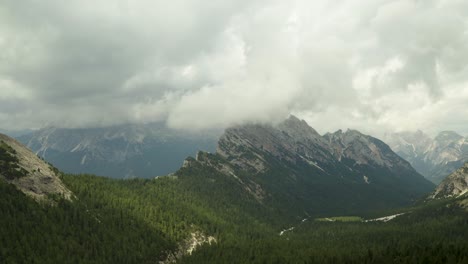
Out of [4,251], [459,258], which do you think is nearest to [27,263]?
[4,251]

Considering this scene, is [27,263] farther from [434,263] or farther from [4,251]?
[434,263]

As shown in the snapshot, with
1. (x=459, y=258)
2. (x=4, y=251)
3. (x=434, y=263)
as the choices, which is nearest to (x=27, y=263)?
(x=4, y=251)

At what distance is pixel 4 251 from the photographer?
199m

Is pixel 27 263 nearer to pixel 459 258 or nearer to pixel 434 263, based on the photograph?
pixel 434 263

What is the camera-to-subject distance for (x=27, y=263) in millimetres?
199500

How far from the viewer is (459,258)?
198125 mm

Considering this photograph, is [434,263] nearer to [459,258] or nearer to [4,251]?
[459,258]

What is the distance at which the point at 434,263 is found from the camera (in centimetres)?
19912

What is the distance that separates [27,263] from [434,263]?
21143 centimetres

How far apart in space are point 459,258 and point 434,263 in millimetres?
12767

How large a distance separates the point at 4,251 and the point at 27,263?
13.4 metres

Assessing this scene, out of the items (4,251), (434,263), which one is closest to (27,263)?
(4,251)
